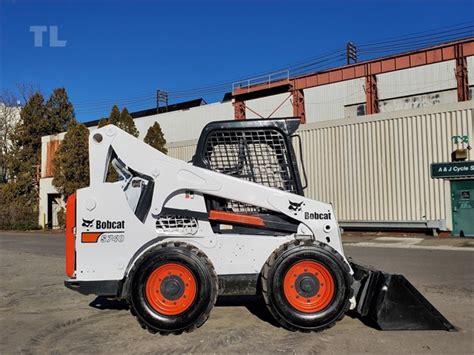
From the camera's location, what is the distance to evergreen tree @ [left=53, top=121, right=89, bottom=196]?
30.9m

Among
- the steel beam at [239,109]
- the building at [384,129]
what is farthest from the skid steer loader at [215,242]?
the steel beam at [239,109]

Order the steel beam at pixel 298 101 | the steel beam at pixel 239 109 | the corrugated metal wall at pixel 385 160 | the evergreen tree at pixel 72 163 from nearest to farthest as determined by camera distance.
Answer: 1. the corrugated metal wall at pixel 385 160
2. the evergreen tree at pixel 72 163
3. the steel beam at pixel 298 101
4. the steel beam at pixel 239 109

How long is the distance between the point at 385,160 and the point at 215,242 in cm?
1668

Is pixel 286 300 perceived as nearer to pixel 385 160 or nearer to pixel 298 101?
pixel 385 160

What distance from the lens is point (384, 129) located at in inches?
813

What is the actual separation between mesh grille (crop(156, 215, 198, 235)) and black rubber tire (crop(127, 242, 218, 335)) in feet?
1.19

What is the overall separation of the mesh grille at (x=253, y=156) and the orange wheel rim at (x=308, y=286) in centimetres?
105

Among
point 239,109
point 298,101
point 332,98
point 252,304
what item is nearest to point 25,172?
point 239,109

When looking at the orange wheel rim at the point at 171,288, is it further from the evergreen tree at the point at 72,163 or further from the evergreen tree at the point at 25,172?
the evergreen tree at the point at 25,172

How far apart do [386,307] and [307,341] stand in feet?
3.33

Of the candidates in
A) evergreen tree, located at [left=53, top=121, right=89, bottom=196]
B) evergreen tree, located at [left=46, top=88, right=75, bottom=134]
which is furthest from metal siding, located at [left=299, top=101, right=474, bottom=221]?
evergreen tree, located at [left=46, top=88, right=75, bottom=134]

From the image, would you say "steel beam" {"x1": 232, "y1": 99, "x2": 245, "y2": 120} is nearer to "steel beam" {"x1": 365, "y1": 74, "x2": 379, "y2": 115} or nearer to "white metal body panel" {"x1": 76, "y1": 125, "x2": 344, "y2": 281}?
"steel beam" {"x1": 365, "y1": 74, "x2": 379, "y2": 115}

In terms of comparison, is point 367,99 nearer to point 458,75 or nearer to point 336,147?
point 458,75

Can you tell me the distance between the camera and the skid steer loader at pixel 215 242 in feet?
16.9
